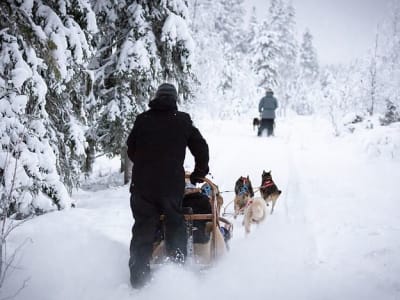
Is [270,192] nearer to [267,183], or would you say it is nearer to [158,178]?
[267,183]

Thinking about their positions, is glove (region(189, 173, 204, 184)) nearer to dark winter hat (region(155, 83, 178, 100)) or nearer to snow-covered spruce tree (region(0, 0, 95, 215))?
dark winter hat (region(155, 83, 178, 100))

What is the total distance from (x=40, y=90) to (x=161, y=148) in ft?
10.2

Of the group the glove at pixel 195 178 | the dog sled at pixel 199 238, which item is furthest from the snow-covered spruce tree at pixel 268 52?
the dog sled at pixel 199 238

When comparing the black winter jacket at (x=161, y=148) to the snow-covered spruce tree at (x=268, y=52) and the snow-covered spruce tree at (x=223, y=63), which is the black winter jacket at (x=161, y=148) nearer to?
the snow-covered spruce tree at (x=223, y=63)

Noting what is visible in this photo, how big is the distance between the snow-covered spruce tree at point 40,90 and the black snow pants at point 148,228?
1.84 metres

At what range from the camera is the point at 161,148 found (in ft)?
11.4

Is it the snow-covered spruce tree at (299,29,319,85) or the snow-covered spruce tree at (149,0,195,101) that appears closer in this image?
the snow-covered spruce tree at (149,0,195,101)

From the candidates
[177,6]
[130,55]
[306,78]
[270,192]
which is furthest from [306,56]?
[270,192]

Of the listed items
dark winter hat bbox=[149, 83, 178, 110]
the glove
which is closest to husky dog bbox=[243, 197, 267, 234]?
the glove

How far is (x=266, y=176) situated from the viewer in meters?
7.21

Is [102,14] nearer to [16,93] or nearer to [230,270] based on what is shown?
[16,93]

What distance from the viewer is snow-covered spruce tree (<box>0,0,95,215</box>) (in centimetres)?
487

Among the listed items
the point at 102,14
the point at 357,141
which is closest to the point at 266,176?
the point at 102,14

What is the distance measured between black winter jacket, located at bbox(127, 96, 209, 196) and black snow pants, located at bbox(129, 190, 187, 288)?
10cm
